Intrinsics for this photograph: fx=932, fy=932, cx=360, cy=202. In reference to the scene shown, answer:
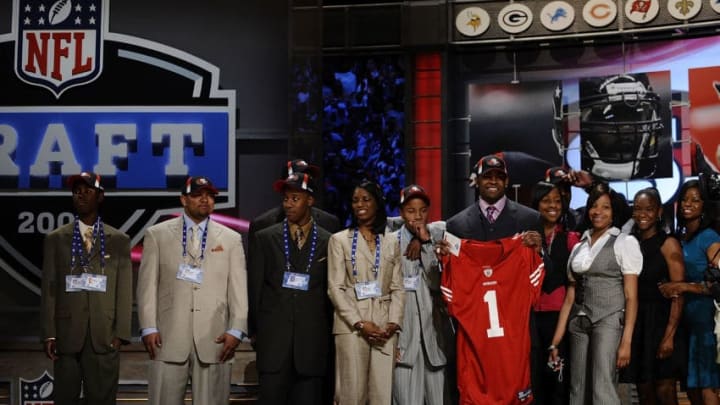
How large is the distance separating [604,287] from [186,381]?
94.9 inches

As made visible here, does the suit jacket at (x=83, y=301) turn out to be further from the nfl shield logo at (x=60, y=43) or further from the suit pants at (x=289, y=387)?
the nfl shield logo at (x=60, y=43)

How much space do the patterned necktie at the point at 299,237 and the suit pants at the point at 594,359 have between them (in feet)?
5.26

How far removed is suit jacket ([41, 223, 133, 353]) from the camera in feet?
18.1

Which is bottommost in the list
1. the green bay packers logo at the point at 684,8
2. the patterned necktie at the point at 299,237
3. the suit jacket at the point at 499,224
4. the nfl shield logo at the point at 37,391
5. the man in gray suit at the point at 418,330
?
the nfl shield logo at the point at 37,391

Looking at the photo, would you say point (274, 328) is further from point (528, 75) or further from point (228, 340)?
point (528, 75)

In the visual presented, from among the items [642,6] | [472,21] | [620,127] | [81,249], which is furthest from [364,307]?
[642,6]

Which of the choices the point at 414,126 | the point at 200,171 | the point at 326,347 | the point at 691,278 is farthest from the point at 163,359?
the point at 414,126

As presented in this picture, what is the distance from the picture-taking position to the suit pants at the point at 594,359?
5082 millimetres

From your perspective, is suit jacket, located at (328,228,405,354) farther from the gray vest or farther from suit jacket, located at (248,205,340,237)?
the gray vest

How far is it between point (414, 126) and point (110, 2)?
11.3 feet

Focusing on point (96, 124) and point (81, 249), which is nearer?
point (81, 249)

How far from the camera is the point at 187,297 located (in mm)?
5273

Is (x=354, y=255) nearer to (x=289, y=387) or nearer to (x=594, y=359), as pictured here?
(x=289, y=387)

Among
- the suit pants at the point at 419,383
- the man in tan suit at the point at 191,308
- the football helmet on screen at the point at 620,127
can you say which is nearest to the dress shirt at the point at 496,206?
the suit pants at the point at 419,383
